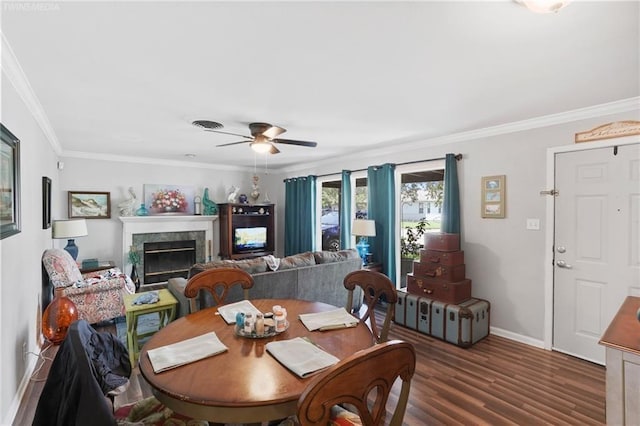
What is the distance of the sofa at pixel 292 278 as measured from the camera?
3.13 m

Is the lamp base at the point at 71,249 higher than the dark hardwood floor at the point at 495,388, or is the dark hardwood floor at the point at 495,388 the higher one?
the lamp base at the point at 71,249

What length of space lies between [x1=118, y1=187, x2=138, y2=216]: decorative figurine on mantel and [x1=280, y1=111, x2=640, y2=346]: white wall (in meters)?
5.38

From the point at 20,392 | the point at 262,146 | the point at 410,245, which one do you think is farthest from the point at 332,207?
the point at 20,392

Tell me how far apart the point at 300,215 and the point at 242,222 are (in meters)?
1.40

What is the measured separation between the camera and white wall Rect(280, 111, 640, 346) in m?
3.32

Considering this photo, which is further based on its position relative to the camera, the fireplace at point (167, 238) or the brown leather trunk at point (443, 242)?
the fireplace at point (167, 238)

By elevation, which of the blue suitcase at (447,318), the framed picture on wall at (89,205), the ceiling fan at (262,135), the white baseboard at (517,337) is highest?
the ceiling fan at (262,135)

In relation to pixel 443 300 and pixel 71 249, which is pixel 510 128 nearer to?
pixel 443 300

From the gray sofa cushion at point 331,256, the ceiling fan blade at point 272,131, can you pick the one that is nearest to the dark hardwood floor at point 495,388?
the gray sofa cushion at point 331,256

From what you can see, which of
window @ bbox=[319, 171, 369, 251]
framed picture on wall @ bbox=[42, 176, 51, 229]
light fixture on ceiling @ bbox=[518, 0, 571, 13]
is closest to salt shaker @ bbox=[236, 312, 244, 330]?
light fixture on ceiling @ bbox=[518, 0, 571, 13]

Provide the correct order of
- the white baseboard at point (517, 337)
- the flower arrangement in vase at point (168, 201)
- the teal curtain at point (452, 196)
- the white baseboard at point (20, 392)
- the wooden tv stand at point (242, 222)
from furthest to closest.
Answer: the wooden tv stand at point (242, 222) < the flower arrangement in vase at point (168, 201) < the teal curtain at point (452, 196) < the white baseboard at point (517, 337) < the white baseboard at point (20, 392)

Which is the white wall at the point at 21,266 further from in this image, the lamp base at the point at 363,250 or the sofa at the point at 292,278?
the lamp base at the point at 363,250

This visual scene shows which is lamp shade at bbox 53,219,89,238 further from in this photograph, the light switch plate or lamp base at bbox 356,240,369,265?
the light switch plate

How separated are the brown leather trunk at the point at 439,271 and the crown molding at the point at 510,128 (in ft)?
5.23
